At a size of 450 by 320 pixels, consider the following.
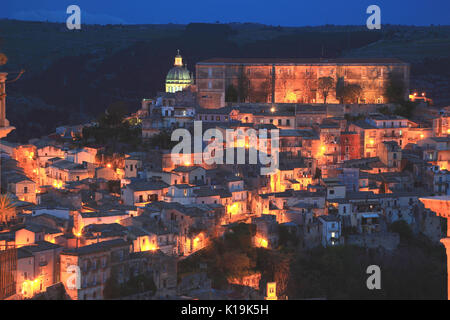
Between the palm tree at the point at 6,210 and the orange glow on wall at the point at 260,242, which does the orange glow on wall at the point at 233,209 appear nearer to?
the orange glow on wall at the point at 260,242

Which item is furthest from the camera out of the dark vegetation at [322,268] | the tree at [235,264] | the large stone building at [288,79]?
the large stone building at [288,79]

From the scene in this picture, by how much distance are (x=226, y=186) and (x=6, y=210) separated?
16.6 ft

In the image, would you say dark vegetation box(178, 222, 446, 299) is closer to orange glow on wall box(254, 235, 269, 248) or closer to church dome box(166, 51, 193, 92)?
orange glow on wall box(254, 235, 269, 248)

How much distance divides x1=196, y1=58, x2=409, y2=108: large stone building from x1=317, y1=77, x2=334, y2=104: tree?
9 cm

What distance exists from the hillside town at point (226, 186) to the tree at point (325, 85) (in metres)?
0.05

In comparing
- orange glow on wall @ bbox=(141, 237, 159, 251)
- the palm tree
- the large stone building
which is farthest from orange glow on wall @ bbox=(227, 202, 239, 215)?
the large stone building

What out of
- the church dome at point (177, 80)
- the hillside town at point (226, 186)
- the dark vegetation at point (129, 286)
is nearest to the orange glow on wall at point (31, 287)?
the hillside town at point (226, 186)

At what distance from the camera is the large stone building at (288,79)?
1075 inches

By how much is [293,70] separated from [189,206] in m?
10.3

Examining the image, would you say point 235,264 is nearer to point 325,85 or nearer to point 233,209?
point 233,209

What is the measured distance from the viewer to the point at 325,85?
27.1 m

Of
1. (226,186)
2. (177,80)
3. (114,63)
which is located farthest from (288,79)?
(114,63)

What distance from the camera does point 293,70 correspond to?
2805 cm
